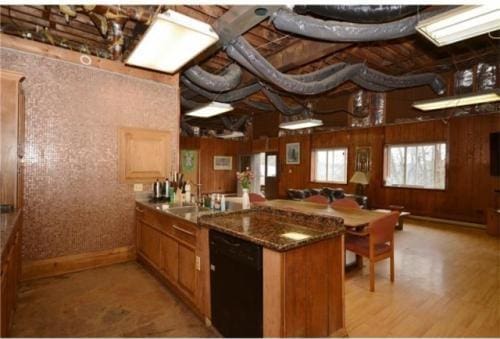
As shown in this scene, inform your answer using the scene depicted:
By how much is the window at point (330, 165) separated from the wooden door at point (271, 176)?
158 cm

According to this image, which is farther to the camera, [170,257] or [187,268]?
[170,257]

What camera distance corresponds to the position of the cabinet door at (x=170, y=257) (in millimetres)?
2676

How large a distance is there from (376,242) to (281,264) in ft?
5.94

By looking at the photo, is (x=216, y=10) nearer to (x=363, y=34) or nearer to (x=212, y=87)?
(x=212, y=87)

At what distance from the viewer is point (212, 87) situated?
3938mm

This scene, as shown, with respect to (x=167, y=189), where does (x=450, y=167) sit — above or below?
above

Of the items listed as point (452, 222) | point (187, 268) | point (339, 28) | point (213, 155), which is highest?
point (339, 28)

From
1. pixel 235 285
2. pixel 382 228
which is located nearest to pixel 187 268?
pixel 235 285

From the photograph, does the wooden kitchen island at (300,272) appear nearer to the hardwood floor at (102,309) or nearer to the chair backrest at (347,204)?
the hardwood floor at (102,309)

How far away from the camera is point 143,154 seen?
12.7 feet

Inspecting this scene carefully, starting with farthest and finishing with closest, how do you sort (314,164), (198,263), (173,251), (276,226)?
(314,164) < (173,251) < (198,263) < (276,226)

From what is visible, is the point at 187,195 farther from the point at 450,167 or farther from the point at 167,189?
the point at 450,167

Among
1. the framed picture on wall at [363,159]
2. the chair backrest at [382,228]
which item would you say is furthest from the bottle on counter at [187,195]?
the framed picture on wall at [363,159]

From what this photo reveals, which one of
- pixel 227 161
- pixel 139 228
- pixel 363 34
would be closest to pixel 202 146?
pixel 227 161
